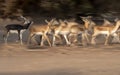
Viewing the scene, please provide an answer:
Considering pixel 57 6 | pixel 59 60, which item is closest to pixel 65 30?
pixel 59 60

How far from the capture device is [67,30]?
23.0m

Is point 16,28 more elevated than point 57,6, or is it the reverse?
point 57,6

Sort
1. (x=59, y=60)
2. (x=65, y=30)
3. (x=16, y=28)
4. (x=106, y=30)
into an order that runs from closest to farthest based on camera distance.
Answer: (x=59, y=60) < (x=65, y=30) < (x=106, y=30) < (x=16, y=28)

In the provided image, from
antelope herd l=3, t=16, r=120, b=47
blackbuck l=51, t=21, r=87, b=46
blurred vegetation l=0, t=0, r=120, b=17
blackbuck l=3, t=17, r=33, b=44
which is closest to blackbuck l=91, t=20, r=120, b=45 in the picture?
antelope herd l=3, t=16, r=120, b=47

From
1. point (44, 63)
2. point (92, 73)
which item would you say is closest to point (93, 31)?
point (44, 63)

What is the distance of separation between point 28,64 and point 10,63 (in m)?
0.74

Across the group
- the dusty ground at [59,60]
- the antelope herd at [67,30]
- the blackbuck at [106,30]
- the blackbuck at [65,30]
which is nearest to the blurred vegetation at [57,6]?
the dusty ground at [59,60]

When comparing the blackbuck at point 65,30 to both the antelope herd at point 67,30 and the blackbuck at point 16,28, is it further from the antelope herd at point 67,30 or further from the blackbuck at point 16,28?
the blackbuck at point 16,28

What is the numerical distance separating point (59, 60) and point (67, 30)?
5574 millimetres

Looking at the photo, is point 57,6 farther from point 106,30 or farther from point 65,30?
point 106,30

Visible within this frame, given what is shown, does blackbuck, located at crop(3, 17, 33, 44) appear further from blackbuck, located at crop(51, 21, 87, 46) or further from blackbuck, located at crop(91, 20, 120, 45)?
blackbuck, located at crop(91, 20, 120, 45)

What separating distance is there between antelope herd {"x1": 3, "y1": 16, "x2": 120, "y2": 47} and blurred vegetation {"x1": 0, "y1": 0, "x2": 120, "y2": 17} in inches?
250

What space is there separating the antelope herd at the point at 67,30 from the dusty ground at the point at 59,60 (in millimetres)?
1076

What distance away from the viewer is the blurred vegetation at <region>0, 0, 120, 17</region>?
48.5 ft
